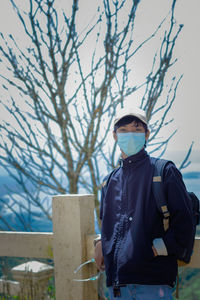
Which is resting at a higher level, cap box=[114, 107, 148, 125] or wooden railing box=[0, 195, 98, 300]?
cap box=[114, 107, 148, 125]

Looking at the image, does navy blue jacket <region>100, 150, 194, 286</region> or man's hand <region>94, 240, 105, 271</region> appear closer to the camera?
navy blue jacket <region>100, 150, 194, 286</region>

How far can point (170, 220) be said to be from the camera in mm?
1412

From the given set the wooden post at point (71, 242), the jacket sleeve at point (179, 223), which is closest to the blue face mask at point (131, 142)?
the jacket sleeve at point (179, 223)

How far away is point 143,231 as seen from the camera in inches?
55.5

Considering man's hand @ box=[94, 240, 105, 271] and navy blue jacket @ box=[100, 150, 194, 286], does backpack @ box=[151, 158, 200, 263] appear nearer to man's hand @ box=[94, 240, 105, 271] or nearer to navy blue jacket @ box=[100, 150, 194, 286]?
navy blue jacket @ box=[100, 150, 194, 286]

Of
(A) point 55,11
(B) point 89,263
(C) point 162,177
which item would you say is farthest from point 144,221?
(A) point 55,11

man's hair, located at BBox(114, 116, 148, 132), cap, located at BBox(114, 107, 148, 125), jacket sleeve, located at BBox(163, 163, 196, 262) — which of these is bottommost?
jacket sleeve, located at BBox(163, 163, 196, 262)

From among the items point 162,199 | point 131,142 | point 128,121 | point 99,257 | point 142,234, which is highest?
point 128,121

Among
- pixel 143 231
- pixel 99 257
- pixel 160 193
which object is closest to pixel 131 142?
pixel 160 193

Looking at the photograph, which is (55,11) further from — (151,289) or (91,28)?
(151,289)

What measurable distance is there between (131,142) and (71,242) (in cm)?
70

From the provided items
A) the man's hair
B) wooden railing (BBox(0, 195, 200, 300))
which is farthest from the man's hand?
the man's hair

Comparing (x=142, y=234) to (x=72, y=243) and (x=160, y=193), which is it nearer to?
(x=160, y=193)

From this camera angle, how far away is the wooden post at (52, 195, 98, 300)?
1910 millimetres
